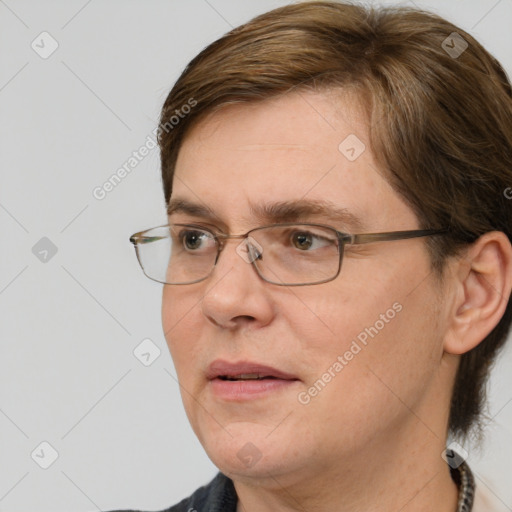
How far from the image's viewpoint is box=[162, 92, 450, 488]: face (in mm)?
2145

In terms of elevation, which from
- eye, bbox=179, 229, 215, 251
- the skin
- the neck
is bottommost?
the neck

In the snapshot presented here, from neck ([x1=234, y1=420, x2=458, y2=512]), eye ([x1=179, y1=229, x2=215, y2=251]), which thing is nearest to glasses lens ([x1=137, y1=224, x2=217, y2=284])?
eye ([x1=179, y1=229, x2=215, y2=251])

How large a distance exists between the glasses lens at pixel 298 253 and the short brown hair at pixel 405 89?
212 millimetres

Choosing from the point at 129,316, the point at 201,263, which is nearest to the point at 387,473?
the point at 201,263

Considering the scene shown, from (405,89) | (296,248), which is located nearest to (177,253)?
(296,248)

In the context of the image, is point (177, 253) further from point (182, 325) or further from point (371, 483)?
point (371, 483)

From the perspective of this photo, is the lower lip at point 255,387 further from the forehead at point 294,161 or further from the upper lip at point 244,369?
the forehead at point 294,161

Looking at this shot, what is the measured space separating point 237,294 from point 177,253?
0.35m

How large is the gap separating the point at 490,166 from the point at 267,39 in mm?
606

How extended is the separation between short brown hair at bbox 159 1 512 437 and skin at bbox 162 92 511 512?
1.7 inches

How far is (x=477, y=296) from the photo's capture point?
238 cm

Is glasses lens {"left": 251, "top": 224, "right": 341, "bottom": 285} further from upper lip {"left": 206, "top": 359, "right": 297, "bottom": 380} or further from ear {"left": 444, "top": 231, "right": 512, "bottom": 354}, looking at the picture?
ear {"left": 444, "top": 231, "right": 512, "bottom": 354}

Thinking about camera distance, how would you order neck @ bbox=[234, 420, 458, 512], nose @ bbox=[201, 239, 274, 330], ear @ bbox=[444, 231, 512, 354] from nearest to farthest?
nose @ bbox=[201, 239, 274, 330] → neck @ bbox=[234, 420, 458, 512] → ear @ bbox=[444, 231, 512, 354]

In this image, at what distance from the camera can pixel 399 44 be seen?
7.84 feet
